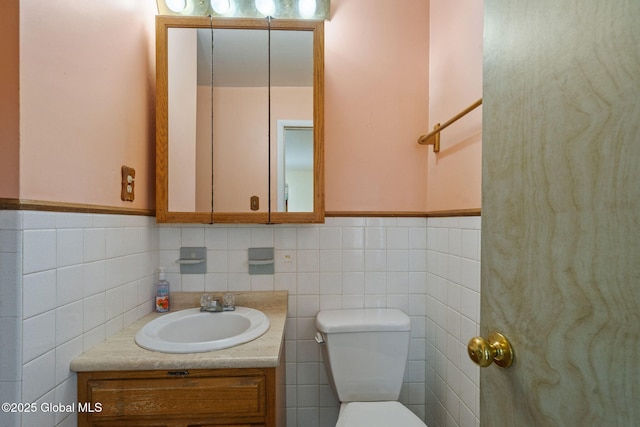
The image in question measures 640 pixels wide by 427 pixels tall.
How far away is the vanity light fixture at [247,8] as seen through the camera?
147 centimetres

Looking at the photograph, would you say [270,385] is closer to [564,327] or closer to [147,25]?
[564,327]

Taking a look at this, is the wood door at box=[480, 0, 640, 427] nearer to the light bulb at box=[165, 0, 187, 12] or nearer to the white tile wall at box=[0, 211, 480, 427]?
the white tile wall at box=[0, 211, 480, 427]

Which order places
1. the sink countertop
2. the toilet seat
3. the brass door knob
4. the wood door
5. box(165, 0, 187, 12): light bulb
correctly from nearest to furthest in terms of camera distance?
1. the wood door
2. the brass door knob
3. the sink countertop
4. the toilet seat
5. box(165, 0, 187, 12): light bulb

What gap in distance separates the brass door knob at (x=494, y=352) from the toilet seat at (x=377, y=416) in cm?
78

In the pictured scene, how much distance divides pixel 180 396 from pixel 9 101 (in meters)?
0.90

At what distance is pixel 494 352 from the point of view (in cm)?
51

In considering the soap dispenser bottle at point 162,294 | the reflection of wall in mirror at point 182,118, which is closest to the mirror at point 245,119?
the reflection of wall in mirror at point 182,118

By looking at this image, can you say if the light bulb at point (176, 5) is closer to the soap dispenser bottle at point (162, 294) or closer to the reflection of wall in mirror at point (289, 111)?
the reflection of wall in mirror at point (289, 111)

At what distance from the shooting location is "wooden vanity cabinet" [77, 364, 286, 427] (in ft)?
3.04

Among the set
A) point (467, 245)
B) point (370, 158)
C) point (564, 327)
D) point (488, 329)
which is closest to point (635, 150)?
point (564, 327)

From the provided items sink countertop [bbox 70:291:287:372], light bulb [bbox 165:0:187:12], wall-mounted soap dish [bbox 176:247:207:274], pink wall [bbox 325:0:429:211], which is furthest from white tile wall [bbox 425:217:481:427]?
light bulb [bbox 165:0:187:12]

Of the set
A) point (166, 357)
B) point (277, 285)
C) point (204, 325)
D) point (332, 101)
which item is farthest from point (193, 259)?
point (332, 101)

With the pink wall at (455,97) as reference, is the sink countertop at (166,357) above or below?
below

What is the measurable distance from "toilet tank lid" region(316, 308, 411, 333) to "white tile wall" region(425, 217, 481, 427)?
18 centimetres
